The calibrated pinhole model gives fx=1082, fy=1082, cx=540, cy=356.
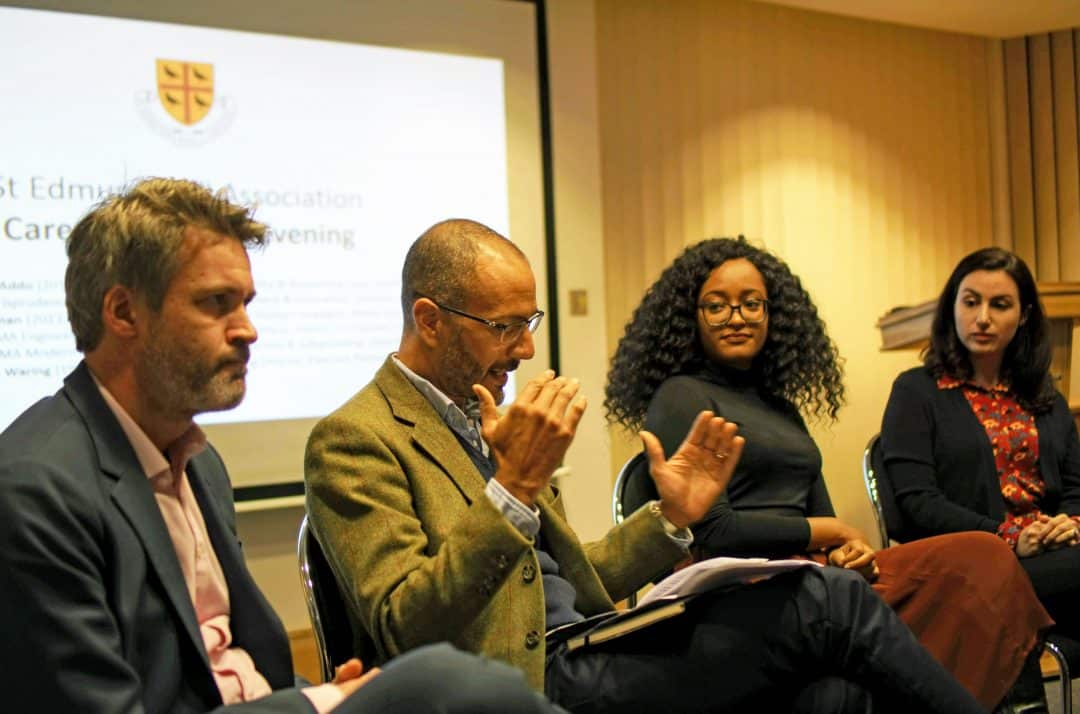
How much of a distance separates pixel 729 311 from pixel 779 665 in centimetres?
118

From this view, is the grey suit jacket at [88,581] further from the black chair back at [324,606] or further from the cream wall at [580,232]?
the cream wall at [580,232]

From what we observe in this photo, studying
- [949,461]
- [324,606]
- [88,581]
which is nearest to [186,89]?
[324,606]

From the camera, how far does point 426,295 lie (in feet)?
6.29

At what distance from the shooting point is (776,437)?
2.54 m

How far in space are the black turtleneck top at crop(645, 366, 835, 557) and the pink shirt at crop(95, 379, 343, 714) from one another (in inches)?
48.2

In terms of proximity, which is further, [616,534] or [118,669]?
[616,534]

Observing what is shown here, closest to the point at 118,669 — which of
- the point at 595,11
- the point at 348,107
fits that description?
the point at 348,107

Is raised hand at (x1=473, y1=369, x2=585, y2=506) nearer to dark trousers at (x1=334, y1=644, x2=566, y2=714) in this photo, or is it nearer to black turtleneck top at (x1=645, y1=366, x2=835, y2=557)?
dark trousers at (x1=334, y1=644, x2=566, y2=714)

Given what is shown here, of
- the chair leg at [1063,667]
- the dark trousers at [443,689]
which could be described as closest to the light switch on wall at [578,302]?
the chair leg at [1063,667]

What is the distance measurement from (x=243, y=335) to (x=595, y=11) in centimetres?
360

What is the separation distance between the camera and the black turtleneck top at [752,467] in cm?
239

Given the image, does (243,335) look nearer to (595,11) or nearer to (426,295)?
(426,295)

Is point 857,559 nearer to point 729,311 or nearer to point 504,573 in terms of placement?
point 729,311

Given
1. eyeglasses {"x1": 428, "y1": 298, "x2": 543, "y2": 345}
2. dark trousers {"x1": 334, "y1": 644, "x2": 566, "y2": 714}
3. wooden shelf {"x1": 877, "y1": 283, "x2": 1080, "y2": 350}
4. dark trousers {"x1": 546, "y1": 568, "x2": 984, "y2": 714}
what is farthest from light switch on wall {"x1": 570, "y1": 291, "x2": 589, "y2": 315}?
dark trousers {"x1": 334, "y1": 644, "x2": 566, "y2": 714}
